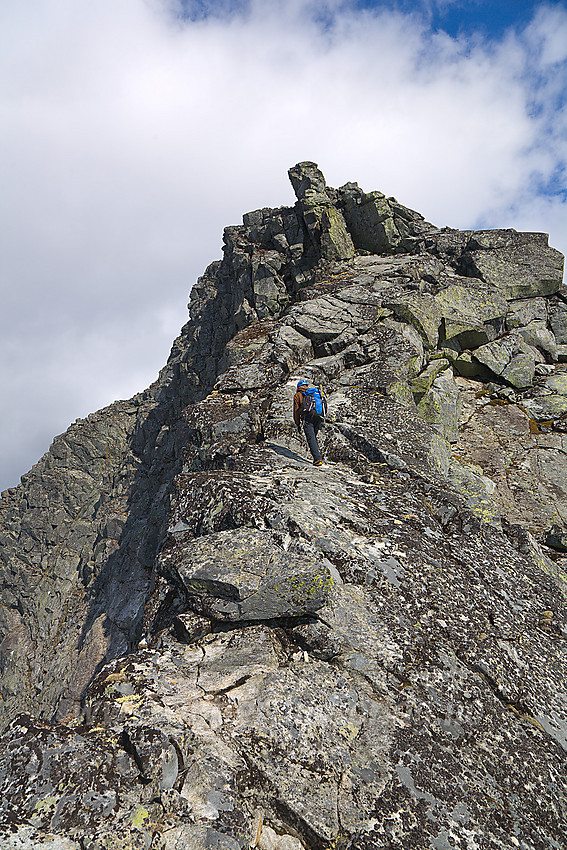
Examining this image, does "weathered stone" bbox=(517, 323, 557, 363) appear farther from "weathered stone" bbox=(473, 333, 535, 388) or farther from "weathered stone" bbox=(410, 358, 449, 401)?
"weathered stone" bbox=(410, 358, 449, 401)

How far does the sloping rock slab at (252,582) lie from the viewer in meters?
9.06

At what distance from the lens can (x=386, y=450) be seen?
52.3 ft

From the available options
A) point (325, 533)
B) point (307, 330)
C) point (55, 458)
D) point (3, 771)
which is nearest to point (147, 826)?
point (3, 771)

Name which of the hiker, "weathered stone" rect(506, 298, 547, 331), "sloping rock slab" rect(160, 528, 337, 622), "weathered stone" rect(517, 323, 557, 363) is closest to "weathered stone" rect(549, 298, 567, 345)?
"weathered stone" rect(506, 298, 547, 331)

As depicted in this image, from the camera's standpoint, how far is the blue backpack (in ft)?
50.7

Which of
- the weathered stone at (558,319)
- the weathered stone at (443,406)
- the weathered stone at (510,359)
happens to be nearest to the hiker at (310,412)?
the weathered stone at (443,406)

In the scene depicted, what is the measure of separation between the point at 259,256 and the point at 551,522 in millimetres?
40779

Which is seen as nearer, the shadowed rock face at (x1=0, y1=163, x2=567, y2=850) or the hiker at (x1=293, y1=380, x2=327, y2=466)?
the shadowed rock face at (x1=0, y1=163, x2=567, y2=850)

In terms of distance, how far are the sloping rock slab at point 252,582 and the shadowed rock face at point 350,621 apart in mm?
41

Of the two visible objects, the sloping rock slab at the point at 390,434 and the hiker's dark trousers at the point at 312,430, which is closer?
the hiker's dark trousers at the point at 312,430

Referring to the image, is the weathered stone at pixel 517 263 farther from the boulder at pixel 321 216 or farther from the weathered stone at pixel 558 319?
the boulder at pixel 321 216

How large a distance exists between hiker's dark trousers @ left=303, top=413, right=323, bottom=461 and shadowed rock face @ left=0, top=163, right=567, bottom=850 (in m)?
0.92

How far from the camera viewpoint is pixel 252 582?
9133 mm

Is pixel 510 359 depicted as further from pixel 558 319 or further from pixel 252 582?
pixel 252 582
